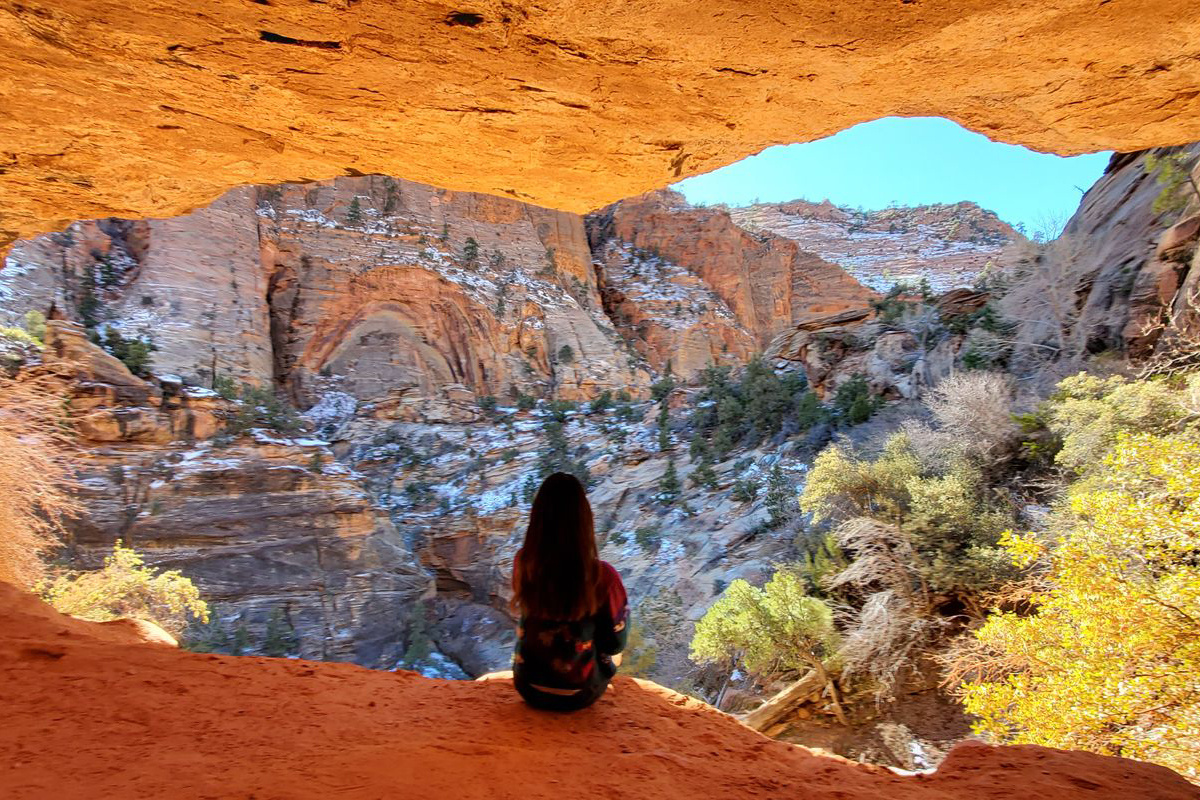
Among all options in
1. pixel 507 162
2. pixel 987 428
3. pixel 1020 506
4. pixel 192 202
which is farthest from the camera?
pixel 987 428

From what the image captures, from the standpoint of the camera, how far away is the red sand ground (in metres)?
2.11

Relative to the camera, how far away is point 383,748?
2406 millimetres

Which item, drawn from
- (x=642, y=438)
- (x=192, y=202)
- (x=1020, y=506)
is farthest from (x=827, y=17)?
(x=642, y=438)

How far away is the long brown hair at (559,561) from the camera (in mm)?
2785

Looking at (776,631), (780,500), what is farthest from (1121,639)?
(780,500)

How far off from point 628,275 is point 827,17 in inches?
1528

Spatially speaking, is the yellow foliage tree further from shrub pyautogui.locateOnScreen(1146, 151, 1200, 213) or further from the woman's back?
shrub pyautogui.locateOnScreen(1146, 151, 1200, 213)

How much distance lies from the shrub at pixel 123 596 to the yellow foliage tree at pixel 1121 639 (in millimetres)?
10960

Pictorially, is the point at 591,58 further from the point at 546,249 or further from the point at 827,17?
the point at 546,249

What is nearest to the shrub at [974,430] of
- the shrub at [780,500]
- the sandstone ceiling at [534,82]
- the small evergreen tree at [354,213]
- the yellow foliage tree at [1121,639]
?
the shrub at [780,500]

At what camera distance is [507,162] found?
429cm

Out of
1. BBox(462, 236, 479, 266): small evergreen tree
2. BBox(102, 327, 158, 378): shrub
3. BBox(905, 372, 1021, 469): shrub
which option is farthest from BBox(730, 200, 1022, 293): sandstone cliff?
BBox(102, 327, 158, 378): shrub

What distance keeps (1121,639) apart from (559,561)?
139 inches

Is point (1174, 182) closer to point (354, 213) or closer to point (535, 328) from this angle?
point (535, 328)
